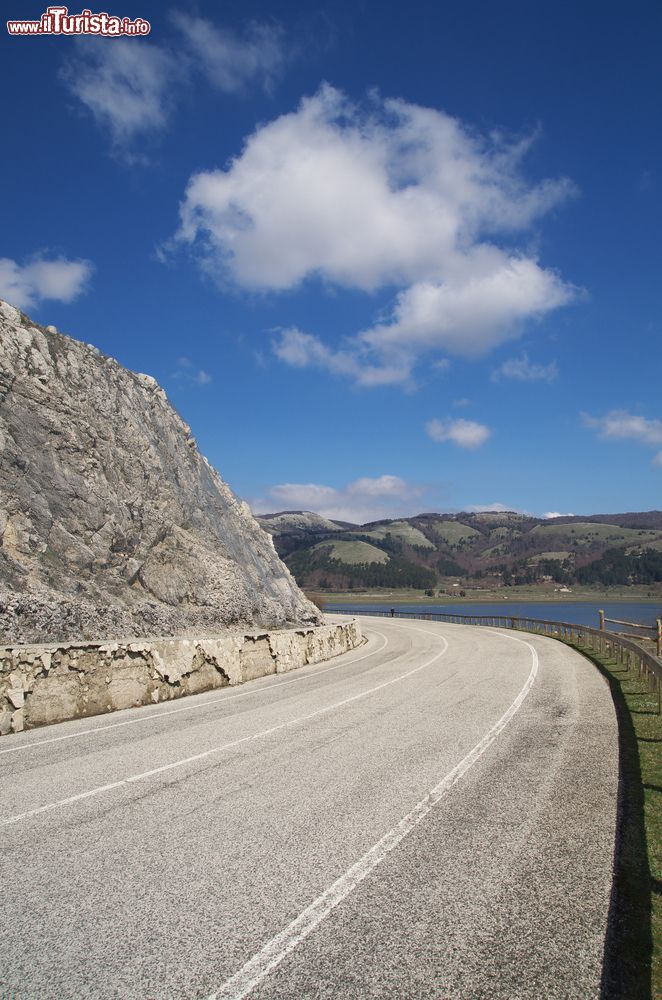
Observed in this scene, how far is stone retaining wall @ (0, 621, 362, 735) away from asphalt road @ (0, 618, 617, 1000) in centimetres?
68

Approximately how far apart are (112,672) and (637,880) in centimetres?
1009

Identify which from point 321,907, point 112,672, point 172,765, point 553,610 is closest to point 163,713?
point 112,672

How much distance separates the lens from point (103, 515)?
2325 centimetres

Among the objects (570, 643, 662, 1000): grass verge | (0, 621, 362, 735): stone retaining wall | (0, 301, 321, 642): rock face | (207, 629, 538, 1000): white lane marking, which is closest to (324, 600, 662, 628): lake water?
(0, 301, 321, 642): rock face

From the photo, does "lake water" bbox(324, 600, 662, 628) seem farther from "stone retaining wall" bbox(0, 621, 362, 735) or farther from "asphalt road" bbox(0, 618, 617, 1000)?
"asphalt road" bbox(0, 618, 617, 1000)

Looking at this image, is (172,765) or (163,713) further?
(163,713)

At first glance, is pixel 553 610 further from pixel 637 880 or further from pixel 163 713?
pixel 637 880

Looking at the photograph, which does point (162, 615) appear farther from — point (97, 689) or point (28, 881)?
point (28, 881)

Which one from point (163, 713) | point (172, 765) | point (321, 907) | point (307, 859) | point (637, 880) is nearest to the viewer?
point (321, 907)

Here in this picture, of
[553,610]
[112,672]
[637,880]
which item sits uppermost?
[112,672]

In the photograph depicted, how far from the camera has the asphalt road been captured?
3.61 meters

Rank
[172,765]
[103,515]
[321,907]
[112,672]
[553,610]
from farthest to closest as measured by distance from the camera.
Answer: [553,610] → [103,515] → [112,672] → [172,765] → [321,907]

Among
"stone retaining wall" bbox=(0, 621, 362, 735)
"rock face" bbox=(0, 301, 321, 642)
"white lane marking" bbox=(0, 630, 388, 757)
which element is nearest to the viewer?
"white lane marking" bbox=(0, 630, 388, 757)

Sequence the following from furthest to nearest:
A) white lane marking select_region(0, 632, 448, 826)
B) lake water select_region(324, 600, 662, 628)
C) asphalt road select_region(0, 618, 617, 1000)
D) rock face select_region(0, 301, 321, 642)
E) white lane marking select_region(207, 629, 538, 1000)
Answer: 1. lake water select_region(324, 600, 662, 628)
2. rock face select_region(0, 301, 321, 642)
3. white lane marking select_region(0, 632, 448, 826)
4. asphalt road select_region(0, 618, 617, 1000)
5. white lane marking select_region(207, 629, 538, 1000)
